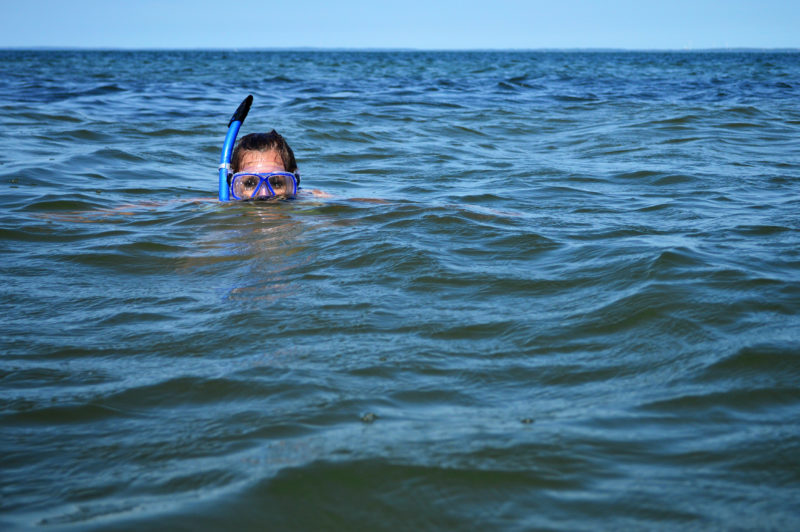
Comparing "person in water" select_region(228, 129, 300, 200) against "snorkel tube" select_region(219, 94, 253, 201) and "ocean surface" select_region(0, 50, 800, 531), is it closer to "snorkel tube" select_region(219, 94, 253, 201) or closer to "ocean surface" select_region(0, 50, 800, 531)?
"snorkel tube" select_region(219, 94, 253, 201)

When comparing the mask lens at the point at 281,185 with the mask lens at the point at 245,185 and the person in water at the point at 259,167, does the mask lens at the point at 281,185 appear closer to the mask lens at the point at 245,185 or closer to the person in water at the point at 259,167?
the person in water at the point at 259,167

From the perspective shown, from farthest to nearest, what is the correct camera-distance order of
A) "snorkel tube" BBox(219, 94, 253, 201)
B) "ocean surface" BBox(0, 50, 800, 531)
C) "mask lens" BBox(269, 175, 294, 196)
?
"mask lens" BBox(269, 175, 294, 196) < "snorkel tube" BBox(219, 94, 253, 201) < "ocean surface" BBox(0, 50, 800, 531)

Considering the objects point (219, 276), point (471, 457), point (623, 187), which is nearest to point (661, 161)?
point (623, 187)

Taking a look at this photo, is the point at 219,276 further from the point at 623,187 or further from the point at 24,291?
the point at 623,187

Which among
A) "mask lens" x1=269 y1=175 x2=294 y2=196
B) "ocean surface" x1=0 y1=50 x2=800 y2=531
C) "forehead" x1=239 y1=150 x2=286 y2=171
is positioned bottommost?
"ocean surface" x1=0 y1=50 x2=800 y2=531

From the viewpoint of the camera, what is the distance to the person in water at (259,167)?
4977 mm

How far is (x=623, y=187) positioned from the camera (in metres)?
6.14

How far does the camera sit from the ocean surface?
1711 millimetres

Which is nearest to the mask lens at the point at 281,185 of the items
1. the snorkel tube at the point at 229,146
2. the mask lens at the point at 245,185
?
the mask lens at the point at 245,185

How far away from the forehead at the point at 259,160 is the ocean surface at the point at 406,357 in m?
0.29

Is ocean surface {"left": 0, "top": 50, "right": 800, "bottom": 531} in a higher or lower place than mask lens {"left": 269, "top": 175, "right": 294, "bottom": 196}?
lower

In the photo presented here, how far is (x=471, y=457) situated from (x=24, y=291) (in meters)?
2.48

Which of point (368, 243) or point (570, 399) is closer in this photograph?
point (570, 399)

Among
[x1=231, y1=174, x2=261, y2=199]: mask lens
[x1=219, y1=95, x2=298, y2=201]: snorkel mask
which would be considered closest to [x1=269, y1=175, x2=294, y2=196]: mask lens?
[x1=219, y1=95, x2=298, y2=201]: snorkel mask
